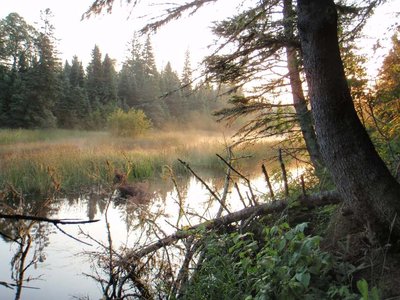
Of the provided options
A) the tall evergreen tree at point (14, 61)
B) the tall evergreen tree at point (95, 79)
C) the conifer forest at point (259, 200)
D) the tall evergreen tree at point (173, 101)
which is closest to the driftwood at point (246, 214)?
the conifer forest at point (259, 200)

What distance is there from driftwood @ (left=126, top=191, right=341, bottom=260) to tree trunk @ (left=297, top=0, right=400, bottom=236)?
100 cm

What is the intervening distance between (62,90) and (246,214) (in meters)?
34.9

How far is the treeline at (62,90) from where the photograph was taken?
1262 inches

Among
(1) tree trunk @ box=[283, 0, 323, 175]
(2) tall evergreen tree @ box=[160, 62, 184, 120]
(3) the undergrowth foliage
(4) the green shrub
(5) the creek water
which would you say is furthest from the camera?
(2) tall evergreen tree @ box=[160, 62, 184, 120]

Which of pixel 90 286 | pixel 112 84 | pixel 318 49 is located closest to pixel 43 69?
pixel 112 84

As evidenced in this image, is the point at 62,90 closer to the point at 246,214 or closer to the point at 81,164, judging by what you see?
the point at 81,164

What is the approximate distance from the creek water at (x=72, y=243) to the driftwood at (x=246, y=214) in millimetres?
174

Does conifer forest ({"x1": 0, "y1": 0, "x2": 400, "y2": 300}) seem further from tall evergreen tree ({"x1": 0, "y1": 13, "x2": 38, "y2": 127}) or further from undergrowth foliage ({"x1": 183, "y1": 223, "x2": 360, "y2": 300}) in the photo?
tall evergreen tree ({"x1": 0, "y1": 13, "x2": 38, "y2": 127})

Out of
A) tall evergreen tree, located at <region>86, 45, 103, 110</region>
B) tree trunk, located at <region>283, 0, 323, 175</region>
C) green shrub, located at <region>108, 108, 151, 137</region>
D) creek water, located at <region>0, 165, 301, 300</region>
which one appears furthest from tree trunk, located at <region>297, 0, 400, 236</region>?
tall evergreen tree, located at <region>86, 45, 103, 110</region>

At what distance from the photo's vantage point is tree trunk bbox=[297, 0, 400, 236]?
283 centimetres

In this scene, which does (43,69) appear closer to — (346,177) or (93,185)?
(93,185)

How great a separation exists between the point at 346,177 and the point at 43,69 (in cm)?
3366

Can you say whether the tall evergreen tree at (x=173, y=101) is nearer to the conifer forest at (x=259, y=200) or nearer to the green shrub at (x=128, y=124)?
the green shrub at (x=128, y=124)

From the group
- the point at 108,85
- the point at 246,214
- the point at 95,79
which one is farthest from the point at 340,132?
the point at 95,79
